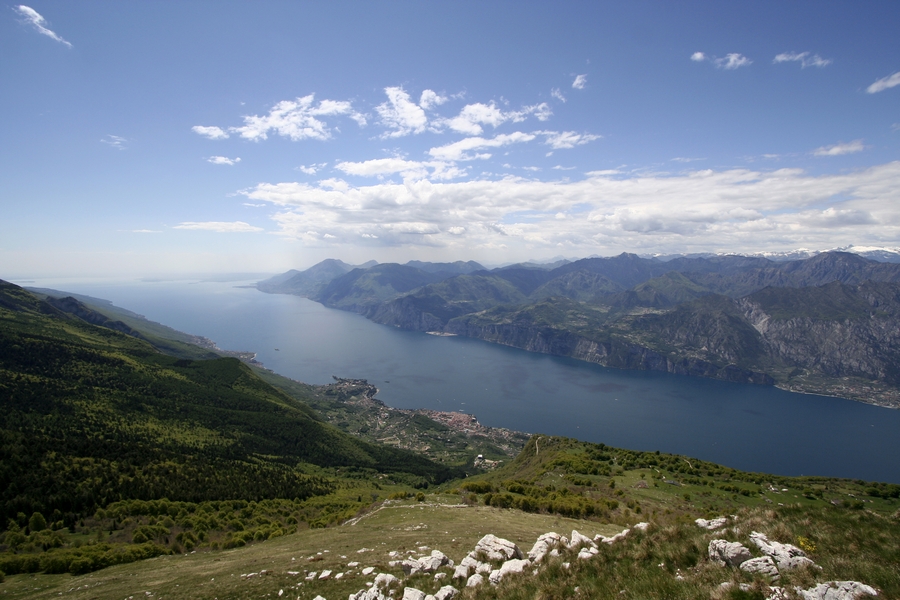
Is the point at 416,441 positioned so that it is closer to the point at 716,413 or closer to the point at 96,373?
the point at 96,373

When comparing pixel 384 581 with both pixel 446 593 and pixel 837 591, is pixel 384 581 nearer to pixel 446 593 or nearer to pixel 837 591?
pixel 446 593

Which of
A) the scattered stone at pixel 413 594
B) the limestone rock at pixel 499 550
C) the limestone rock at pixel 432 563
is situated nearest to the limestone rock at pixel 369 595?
the scattered stone at pixel 413 594

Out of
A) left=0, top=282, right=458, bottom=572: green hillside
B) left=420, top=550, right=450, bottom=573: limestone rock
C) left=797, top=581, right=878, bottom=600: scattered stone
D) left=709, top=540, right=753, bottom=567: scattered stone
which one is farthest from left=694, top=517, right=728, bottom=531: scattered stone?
left=0, top=282, right=458, bottom=572: green hillside

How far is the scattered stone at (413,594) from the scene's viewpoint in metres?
11.8

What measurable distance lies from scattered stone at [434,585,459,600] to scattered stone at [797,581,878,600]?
8880 mm

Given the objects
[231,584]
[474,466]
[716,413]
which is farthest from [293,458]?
[716,413]

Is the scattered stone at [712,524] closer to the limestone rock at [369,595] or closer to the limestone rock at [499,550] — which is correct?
the limestone rock at [499,550]

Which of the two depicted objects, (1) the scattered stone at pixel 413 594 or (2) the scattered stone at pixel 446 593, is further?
(1) the scattered stone at pixel 413 594

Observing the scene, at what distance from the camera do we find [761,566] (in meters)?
8.13

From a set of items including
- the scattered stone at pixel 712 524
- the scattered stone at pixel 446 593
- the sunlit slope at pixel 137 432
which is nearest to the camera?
the scattered stone at pixel 712 524

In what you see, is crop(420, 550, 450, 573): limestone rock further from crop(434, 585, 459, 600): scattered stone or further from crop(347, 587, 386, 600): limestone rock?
crop(434, 585, 459, 600): scattered stone

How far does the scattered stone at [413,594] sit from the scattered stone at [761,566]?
8870mm

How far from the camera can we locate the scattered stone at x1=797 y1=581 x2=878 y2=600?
20.6 ft

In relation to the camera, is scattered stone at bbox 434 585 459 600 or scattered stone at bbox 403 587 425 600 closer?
scattered stone at bbox 434 585 459 600
